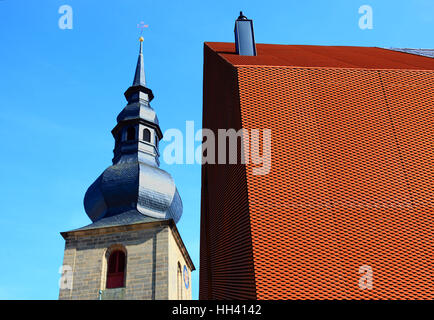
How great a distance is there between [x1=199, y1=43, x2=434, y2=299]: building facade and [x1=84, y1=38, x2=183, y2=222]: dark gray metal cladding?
12.3 m

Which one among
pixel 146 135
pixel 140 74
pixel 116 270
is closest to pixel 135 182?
pixel 116 270

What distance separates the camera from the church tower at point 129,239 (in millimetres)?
22484

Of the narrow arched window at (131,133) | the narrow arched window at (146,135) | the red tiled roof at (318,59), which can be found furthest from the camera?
the narrow arched window at (146,135)

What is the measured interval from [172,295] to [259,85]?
1413 centimetres

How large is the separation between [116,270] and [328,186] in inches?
630

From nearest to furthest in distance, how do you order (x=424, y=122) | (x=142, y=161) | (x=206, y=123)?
(x=424, y=122) < (x=206, y=123) < (x=142, y=161)

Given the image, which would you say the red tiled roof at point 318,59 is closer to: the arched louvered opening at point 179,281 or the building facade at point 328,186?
the building facade at point 328,186

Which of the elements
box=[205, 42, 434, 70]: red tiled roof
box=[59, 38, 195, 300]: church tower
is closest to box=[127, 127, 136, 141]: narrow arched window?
box=[59, 38, 195, 300]: church tower

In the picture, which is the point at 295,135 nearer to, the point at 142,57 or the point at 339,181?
the point at 339,181

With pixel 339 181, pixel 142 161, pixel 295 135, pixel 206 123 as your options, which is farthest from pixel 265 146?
pixel 142 161

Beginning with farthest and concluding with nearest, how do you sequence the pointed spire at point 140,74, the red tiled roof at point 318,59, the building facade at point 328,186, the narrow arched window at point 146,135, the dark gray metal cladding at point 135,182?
1. the pointed spire at point 140,74
2. the narrow arched window at point 146,135
3. the dark gray metal cladding at point 135,182
4. the red tiled roof at point 318,59
5. the building facade at point 328,186

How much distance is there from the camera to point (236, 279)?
10289 mm

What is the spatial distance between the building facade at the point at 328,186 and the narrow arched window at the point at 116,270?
36.1 feet

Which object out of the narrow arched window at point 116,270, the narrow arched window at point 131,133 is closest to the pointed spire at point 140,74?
the narrow arched window at point 131,133
